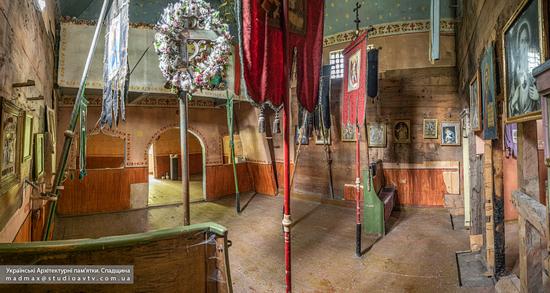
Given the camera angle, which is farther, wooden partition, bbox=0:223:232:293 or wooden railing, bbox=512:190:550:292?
wooden railing, bbox=512:190:550:292

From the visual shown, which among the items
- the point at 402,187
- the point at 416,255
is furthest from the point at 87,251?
the point at 402,187

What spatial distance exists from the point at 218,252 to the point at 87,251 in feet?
3.04

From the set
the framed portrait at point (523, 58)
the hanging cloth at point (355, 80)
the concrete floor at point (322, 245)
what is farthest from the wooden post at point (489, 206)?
the hanging cloth at point (355, 80)

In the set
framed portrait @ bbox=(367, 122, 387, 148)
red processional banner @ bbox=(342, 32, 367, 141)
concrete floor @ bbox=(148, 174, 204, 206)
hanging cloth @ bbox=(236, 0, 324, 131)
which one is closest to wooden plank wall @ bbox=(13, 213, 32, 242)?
hanging cloth @ bbox=(236, 0, 324, 131)

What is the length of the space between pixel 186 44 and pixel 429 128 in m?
6.81

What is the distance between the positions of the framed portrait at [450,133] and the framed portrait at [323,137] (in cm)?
315

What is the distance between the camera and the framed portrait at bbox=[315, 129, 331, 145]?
8469 mm

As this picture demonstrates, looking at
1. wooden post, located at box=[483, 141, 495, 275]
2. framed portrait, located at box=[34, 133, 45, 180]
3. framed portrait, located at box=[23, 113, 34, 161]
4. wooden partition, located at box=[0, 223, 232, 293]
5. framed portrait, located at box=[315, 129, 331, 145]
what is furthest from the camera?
framed portrait, located at box=[315, 129, 331, 145]

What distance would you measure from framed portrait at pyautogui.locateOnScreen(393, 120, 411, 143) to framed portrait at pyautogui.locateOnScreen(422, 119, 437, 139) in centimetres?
40

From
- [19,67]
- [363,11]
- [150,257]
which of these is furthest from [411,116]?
[19,67]

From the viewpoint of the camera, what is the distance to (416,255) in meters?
4.81

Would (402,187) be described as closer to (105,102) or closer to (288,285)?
(288,285)

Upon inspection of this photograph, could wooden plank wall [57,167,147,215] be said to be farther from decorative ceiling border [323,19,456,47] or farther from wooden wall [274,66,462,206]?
decorative ceiling border [323,19,456,47]

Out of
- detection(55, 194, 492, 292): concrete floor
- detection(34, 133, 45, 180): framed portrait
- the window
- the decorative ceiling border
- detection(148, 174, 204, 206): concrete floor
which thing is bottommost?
detection(55, 194, 492, 292): concrete floor
